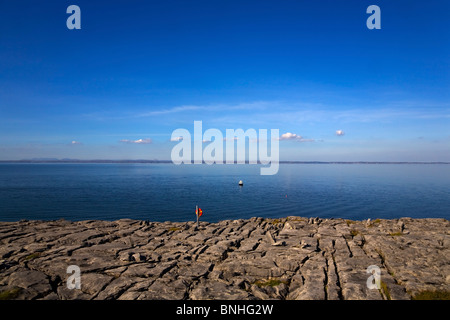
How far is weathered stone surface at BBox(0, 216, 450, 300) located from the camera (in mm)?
12492

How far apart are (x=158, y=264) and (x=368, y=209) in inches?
1983

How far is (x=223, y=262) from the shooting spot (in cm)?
1608

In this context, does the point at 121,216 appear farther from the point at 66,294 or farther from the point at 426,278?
the point at 426,278

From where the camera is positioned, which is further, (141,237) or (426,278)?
(141,237)

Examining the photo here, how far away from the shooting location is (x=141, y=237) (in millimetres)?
21344

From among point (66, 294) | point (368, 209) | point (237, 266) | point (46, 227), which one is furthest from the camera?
point (368, 209)

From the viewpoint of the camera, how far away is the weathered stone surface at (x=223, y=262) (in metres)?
12.5

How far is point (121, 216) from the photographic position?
47.4 m
